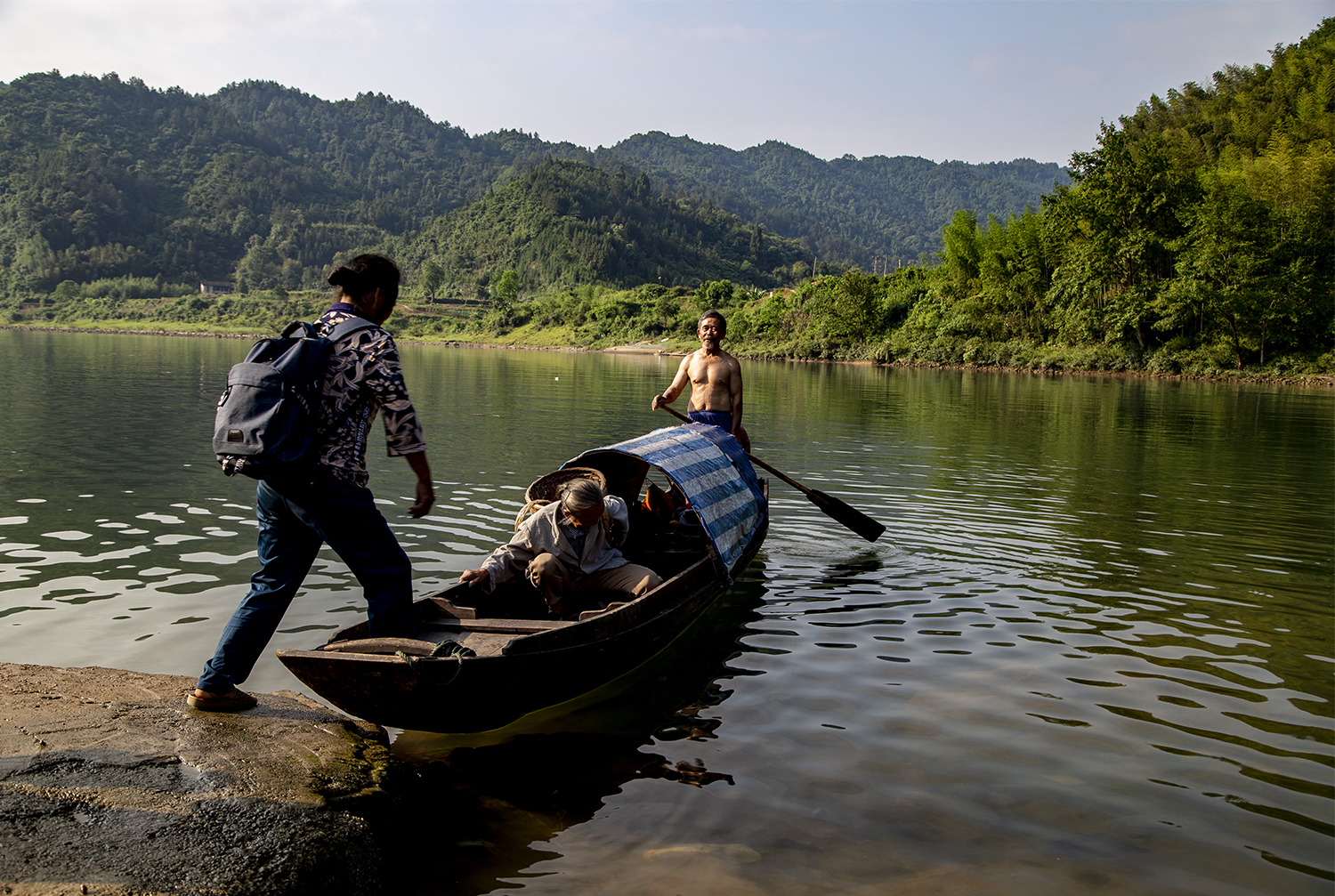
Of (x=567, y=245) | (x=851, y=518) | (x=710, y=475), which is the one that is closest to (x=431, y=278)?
(x=567, y=245)

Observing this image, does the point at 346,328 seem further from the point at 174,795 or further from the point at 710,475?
the point at 710,475

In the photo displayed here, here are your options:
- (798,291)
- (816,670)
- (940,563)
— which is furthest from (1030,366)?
(816,670)

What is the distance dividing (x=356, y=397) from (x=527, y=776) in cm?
247

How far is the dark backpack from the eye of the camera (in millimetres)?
4191

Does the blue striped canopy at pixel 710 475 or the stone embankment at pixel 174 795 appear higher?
the blue striped canopy at pixel 710 475

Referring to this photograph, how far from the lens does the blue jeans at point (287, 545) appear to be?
14.7ft

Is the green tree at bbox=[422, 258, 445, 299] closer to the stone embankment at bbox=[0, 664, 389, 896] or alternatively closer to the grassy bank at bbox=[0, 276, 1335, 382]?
the grassy bank at bbox=[0, 276, 1335, 382]

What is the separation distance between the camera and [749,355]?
75.8 meters

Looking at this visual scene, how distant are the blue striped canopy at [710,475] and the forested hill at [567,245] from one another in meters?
139

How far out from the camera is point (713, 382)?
10.4 meters

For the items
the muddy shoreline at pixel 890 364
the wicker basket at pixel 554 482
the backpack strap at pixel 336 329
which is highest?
the muddy shoreline at pixel 890 364

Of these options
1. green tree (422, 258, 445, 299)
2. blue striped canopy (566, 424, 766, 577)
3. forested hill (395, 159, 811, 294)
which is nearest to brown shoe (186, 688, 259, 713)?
blue striped canopy (566, 424, 766, 577)

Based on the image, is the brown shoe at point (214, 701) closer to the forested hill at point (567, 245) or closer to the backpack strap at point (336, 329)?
the backpack strap at point (336, 329)

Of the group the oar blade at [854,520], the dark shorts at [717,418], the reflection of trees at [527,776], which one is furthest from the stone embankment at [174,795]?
the oar blade at [854,520]
